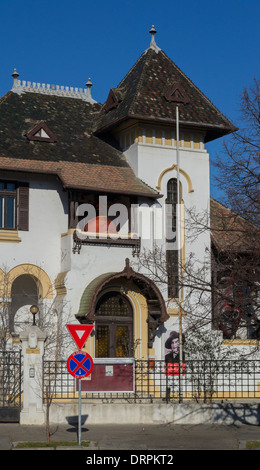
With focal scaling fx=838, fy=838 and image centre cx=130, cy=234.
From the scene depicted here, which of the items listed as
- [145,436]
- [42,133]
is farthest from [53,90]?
[145,436]

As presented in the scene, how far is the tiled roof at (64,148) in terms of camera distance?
29.9m

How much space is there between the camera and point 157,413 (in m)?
23.0

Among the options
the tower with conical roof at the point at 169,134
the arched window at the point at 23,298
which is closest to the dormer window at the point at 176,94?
the tower with conical roof at the point at 169,134

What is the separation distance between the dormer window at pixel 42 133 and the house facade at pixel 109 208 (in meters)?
0.05

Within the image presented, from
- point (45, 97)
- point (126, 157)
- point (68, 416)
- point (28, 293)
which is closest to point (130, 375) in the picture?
point (68, 416)

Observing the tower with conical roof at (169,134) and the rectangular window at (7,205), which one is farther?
the tower with conical roof at (169,134)

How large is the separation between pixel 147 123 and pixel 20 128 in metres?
4.85

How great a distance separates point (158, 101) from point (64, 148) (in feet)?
13.6

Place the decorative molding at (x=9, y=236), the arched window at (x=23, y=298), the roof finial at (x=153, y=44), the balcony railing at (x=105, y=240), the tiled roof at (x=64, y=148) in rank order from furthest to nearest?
the roof finial at (x=153, y=44) < the arched window at (x=23, y=298) < the tiled roof at (x=64, y=148) < the balcony railing at (x=105, y=240) < the decorative molding at (x=9, y=236)

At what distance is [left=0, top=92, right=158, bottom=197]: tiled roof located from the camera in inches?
1177

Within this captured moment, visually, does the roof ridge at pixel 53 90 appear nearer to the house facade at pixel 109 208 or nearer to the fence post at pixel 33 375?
the house facade at pixel 109 208

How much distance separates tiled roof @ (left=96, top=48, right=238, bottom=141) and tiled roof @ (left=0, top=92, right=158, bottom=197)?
997 mm

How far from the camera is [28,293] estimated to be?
31.3 meters
